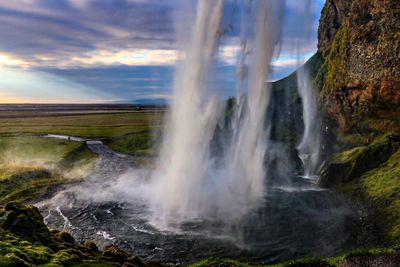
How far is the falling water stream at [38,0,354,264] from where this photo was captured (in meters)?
34.1

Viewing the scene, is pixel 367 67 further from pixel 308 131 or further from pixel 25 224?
pixel 25 224

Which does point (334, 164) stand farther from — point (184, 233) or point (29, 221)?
point (29, 221)

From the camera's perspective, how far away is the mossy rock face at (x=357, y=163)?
175ft

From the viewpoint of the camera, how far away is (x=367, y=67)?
72.5 m

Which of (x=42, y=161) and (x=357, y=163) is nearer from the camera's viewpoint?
(x=357, y=163)

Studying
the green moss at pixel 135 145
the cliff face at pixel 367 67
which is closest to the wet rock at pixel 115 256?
the cliff face at pixel 367 67

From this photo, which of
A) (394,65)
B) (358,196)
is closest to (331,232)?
(358,196)

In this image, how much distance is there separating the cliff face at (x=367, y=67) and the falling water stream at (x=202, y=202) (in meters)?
18.2

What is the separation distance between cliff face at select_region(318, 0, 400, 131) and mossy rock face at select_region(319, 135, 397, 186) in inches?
441

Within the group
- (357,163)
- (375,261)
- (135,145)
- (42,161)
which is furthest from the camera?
(135,145)

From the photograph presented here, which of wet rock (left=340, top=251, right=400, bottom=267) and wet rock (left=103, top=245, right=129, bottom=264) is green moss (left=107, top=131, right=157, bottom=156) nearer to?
wet rock (left=103, top=245, right=129, bottom=264)

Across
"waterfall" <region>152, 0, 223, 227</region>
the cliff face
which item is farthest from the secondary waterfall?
the cliff face

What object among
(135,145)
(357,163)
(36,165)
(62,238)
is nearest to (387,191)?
(357,163)

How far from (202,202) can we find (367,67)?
46.0 metres
